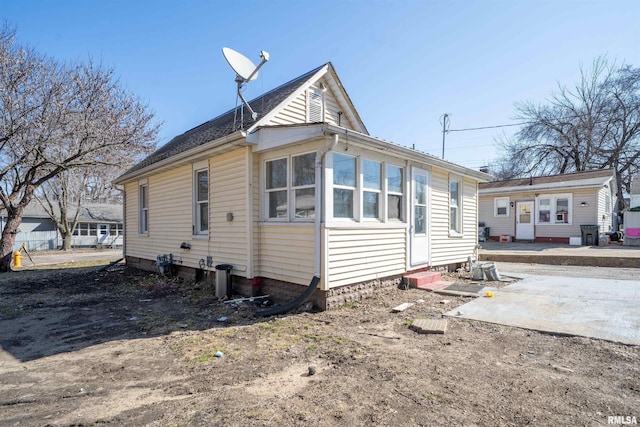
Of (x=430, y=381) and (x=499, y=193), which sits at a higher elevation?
(x=499, y=193)

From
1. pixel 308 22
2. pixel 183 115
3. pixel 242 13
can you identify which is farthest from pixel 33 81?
pixel 308 22

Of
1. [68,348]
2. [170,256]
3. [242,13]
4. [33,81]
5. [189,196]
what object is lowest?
[68,348]

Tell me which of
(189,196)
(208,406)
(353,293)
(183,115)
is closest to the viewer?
(208,406)

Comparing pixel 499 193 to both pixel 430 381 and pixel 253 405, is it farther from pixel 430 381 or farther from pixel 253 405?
pixel 253 405

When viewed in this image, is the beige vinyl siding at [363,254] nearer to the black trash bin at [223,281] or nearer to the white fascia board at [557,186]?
the black trash bin at [223,281]

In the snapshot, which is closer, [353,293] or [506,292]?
[353,293]

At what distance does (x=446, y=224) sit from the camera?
8.88 meters

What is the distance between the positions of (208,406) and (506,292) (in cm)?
635

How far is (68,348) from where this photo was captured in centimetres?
441

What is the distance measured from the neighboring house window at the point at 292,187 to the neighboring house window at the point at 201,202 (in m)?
2.31

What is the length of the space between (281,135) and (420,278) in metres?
4.33

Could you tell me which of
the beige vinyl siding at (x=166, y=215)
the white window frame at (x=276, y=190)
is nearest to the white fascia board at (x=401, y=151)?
the white window frame at (x=276, y=190)

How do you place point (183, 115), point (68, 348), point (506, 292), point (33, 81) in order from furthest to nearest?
point (183, 115)
point (33, 81)
point (506, 292)
point (68, 348)

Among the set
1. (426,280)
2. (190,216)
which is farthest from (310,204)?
(190,216)
